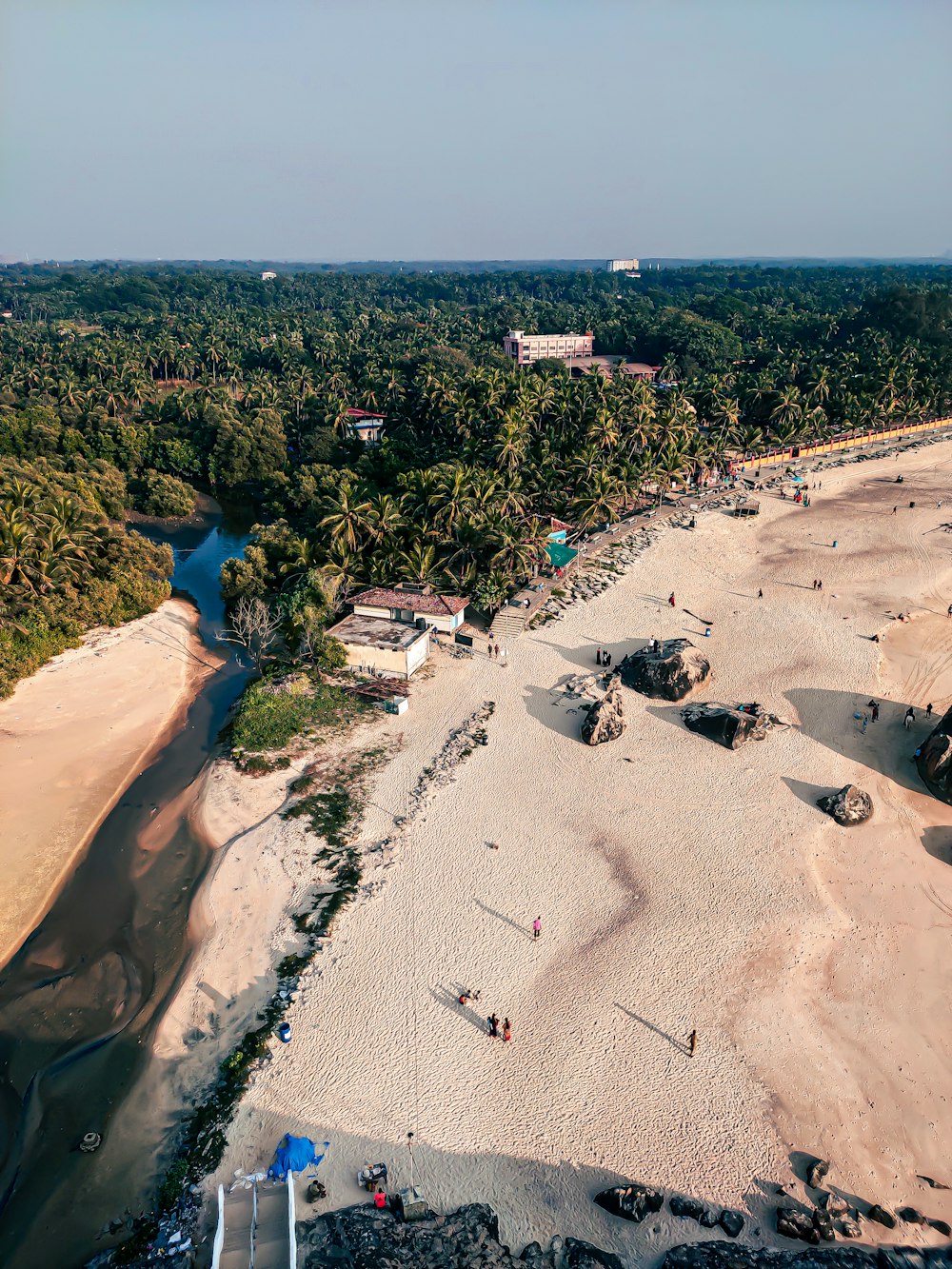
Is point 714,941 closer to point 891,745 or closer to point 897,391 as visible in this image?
point 891,745

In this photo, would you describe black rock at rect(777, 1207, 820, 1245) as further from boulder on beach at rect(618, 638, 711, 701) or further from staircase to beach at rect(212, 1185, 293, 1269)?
boulder on beach at rect(618, 638, 711, 701)

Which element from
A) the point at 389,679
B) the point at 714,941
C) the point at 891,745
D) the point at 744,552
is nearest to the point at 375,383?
the point at 744,552

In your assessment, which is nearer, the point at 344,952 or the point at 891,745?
the point at 344,952

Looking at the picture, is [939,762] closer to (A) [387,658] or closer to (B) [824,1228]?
(B) [824,1228]

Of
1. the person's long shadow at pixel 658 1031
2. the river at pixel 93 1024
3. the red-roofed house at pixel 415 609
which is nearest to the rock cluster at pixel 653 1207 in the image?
the person's long shadow at pixel 658 1031

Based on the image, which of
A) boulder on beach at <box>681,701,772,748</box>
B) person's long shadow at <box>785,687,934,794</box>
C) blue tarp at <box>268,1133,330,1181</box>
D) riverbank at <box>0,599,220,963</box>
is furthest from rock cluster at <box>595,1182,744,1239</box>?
riverbank at <box>0,599,220,963</box>
